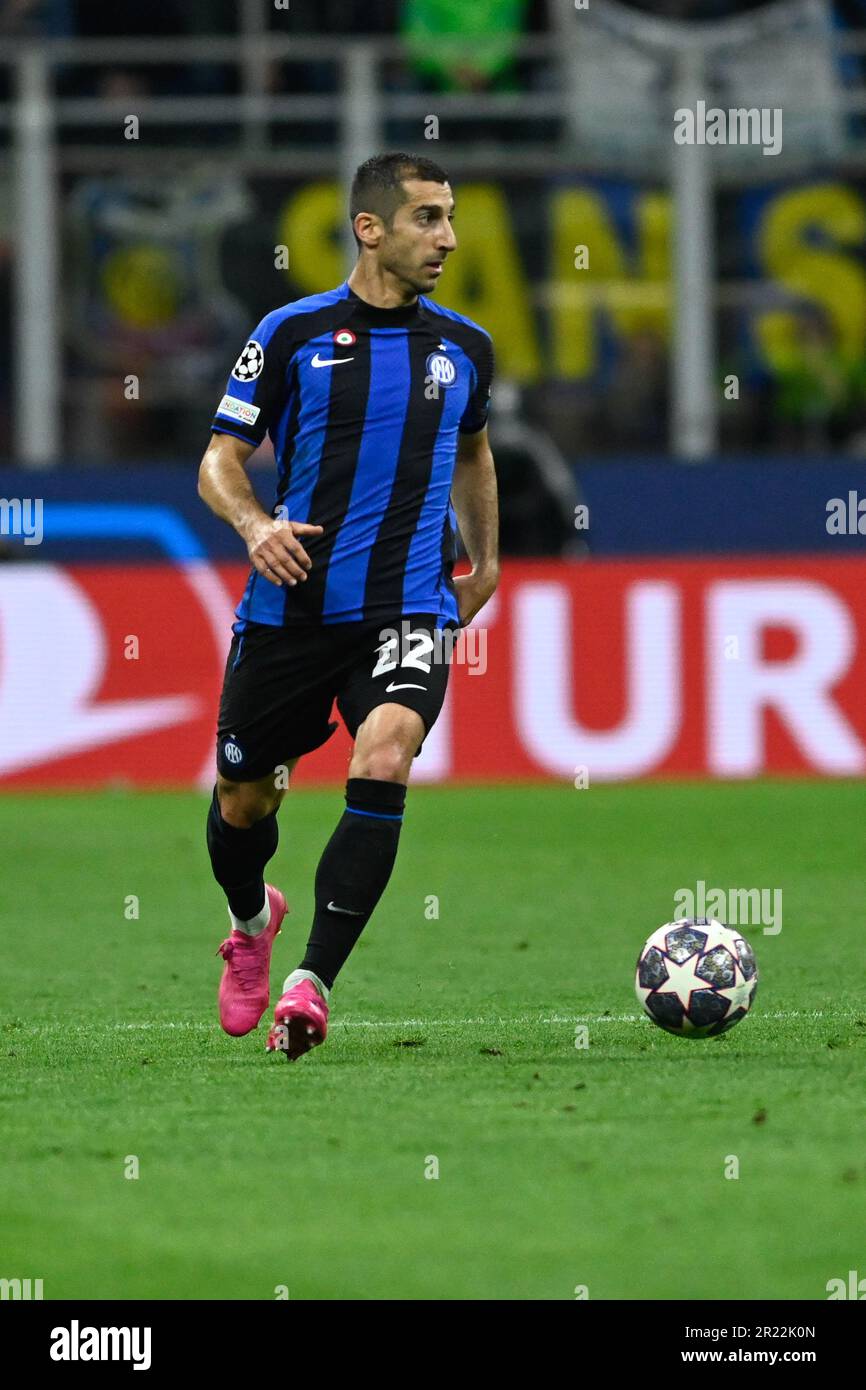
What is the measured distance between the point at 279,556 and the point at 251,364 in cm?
62

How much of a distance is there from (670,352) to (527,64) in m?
2.14

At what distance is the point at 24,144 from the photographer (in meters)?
16.0

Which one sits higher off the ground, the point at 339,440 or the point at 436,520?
the point at 339,440

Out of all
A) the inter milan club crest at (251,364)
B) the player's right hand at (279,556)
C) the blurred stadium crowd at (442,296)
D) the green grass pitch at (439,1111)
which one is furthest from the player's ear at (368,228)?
the blurred stadium crowd at (442,296)

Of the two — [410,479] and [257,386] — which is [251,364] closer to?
[257,386]

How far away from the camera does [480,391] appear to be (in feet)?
21.5

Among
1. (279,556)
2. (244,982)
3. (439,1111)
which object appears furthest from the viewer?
(244,982)

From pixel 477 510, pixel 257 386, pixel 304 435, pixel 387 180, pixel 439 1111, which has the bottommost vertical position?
pixel 439 1111

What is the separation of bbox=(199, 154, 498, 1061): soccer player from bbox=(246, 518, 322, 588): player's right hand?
0.12 meters

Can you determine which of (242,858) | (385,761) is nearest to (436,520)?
(385,761)

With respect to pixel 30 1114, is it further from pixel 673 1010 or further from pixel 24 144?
pixel 24 144

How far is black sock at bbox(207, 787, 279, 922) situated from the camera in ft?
21.5

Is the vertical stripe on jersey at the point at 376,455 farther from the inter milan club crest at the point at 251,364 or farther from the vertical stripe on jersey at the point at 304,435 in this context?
the inter milan club crest at the point at 251,364
